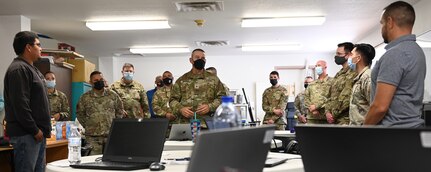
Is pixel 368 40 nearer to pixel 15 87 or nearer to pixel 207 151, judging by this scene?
pixel 15 87

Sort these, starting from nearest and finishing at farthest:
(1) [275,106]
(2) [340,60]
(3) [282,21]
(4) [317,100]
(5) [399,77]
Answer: (5) [399,77]
(2) [340,60]
(4) [317,100]
(3) [282,21]
(1) [275,106]

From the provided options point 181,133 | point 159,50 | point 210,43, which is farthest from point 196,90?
point 159,50

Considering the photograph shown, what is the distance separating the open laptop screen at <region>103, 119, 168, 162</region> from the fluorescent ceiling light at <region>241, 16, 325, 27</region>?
195 inches

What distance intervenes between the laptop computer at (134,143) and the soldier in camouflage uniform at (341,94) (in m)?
3.16

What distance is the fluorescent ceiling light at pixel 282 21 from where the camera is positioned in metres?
6.98

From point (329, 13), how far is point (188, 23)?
221 cm

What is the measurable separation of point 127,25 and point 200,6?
1.67m

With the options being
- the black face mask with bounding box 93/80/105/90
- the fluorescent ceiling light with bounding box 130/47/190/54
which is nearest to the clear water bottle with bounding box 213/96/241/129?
the black face mask with bounding box 93/80/105/90

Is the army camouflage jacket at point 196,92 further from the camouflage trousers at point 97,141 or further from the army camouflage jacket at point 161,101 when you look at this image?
the army camouflage jacket at point 161,101

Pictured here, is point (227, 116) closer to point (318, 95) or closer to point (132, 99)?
point (318, 95)

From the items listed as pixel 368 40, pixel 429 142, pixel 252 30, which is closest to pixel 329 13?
pixel 252 30

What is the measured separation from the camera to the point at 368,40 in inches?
361

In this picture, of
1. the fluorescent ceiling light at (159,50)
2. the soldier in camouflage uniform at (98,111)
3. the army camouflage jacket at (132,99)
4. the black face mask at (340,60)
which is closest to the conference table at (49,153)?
the soldier in camouflage uniform at (98,111)

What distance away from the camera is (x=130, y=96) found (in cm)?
651
